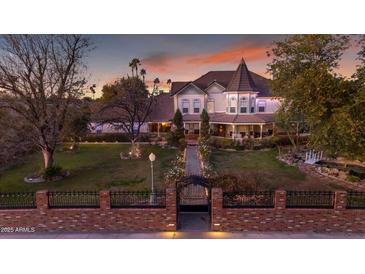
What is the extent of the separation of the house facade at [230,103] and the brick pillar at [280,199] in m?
11.8


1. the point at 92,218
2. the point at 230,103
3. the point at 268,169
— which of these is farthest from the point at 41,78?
the point at 230,103

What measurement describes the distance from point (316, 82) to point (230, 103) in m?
10.7

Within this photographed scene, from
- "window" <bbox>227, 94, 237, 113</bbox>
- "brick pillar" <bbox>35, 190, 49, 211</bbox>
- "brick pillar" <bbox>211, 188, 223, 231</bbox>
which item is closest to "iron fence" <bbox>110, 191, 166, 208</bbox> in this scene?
"brick pillar" <bbox>211, 188, 223, 231</bbox>

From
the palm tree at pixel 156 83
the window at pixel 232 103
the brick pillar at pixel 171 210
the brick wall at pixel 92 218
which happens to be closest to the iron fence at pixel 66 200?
the brick wall at pixel 92 218

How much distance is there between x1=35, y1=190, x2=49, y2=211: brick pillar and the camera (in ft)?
24.4

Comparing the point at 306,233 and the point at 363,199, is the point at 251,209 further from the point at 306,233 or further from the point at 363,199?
the point at 363,199

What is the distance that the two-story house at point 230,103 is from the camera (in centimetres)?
1906

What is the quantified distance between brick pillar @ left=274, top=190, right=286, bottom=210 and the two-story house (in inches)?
463

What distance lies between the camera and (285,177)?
484 inches

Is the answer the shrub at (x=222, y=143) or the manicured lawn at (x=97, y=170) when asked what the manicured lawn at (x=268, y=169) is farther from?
the manicured lawn at (x=97, y=170)

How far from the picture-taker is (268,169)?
1365 cm

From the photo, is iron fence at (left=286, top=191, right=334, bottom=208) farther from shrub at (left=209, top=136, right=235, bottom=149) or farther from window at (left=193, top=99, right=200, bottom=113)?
window at (left=193, top=99, right=200, bottom=113)
